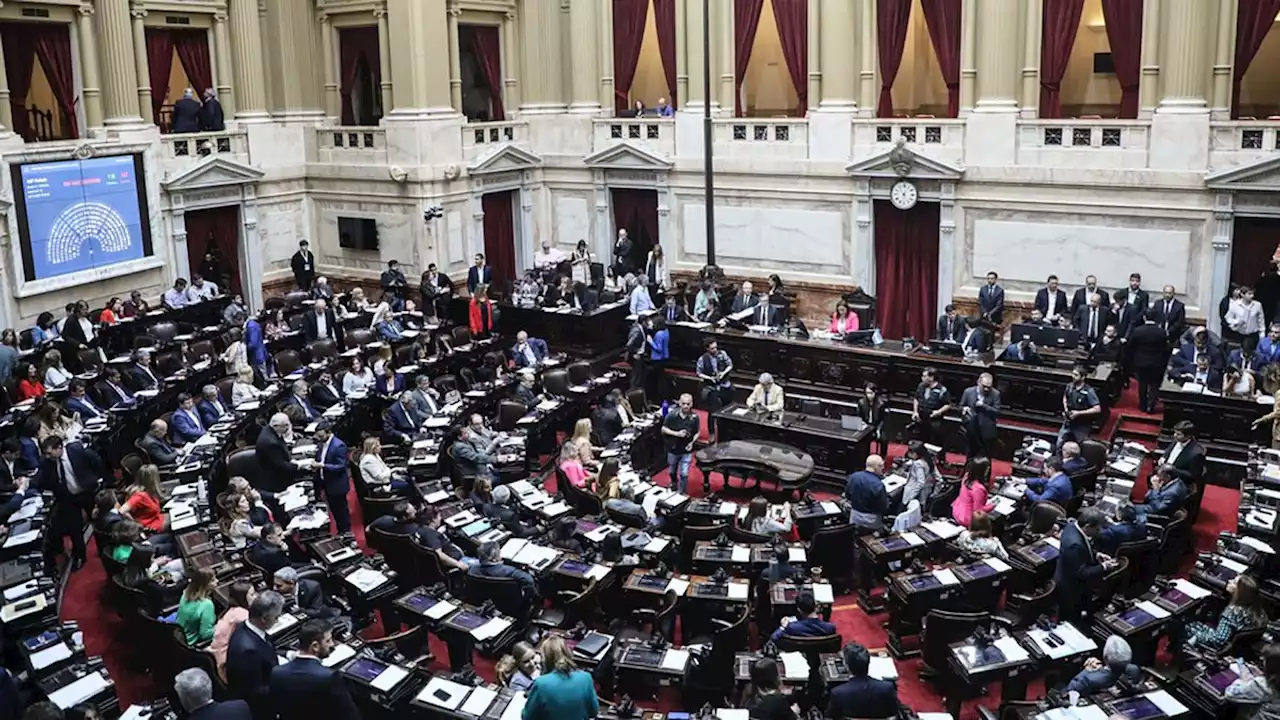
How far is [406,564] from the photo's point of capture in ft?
41.8

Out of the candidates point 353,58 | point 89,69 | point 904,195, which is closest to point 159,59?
point 89,69

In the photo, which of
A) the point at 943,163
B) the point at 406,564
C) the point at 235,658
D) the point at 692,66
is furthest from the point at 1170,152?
the point at 235,658

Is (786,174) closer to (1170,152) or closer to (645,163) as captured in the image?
(645,163)

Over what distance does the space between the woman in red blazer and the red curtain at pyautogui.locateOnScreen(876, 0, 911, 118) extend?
923 centimetres

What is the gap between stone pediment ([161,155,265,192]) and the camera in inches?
942

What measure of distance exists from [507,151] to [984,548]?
17.5m

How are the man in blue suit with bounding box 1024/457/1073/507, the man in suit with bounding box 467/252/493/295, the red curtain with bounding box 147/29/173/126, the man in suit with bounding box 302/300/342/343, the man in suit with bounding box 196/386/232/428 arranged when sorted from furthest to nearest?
the red curtain with bounding box 147/29/173/126
the man in suit with bounding box 467/252/493/295
the man in suit with bounding box 302/300/342/343
the man in suit with bounding box 196/386/232/428
the man in blue suit with bounding box 1024/457/1073/507

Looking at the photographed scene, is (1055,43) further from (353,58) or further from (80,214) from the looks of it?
(80,214)

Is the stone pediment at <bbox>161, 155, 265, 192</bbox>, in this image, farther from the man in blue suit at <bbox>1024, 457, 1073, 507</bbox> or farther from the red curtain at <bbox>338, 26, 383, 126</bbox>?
the man in blue suit at <bbox>1024, 457, 1073, 507</bbox>

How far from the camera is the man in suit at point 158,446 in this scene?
14891 millimetres

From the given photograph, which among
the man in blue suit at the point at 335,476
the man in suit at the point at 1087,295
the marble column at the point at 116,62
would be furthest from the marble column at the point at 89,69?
the man in suit at the point at 1087,295

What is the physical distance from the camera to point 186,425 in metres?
15.9

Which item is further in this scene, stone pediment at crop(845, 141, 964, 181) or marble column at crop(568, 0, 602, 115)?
marble column at crop(568, 0, 602, 115)

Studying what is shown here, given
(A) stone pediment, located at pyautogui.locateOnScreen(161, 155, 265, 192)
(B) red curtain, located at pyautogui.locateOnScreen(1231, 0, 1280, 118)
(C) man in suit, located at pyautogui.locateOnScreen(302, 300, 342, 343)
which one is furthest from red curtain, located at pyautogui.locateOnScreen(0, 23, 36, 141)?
(B) red curtain, located at pyautogui.locateOnScreen(1231, 0, 1280, 118)
